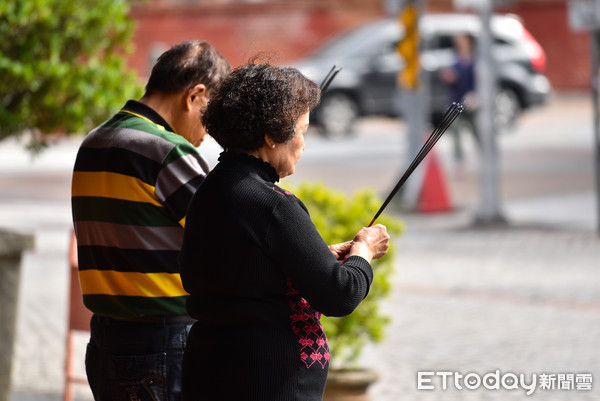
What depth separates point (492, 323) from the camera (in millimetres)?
7691

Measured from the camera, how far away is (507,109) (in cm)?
2342

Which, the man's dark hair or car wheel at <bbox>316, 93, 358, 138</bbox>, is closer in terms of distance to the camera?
the man's dark hair

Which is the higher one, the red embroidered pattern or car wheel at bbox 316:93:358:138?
car wheel at bbox 316:93:358:138

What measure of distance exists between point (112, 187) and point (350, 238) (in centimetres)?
237

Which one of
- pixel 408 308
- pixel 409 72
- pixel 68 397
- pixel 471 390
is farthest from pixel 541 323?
pixel 409 72

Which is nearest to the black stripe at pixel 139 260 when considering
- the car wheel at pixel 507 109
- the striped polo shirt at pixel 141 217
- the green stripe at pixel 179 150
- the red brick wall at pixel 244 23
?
the striped polo shirt at pixel 141 217

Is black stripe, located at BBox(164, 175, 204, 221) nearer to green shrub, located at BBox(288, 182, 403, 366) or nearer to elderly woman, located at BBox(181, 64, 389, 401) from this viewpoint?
elderly woman, located at BBox(181, 64, 389, 401)

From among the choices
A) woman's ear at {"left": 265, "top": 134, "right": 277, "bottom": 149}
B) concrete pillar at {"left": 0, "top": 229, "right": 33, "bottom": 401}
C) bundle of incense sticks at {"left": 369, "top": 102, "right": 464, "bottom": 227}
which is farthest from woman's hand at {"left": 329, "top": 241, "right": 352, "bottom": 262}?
concrete pillar at {"left": 0, "top": 229, "right": 33, "bottom": 401}

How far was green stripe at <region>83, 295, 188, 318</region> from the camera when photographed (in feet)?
10.5

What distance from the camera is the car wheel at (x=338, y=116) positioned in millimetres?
22625

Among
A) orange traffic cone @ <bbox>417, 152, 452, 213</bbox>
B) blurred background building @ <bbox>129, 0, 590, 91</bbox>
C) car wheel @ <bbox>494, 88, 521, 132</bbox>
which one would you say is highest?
blurred background building @ <bbox>129, 0, 590, 91</bbox>

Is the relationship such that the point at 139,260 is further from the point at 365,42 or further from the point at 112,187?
the point at 365,42

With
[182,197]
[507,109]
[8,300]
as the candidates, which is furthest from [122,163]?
[507,109]

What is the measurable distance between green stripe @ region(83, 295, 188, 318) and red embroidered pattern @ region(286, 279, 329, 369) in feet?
2.04
